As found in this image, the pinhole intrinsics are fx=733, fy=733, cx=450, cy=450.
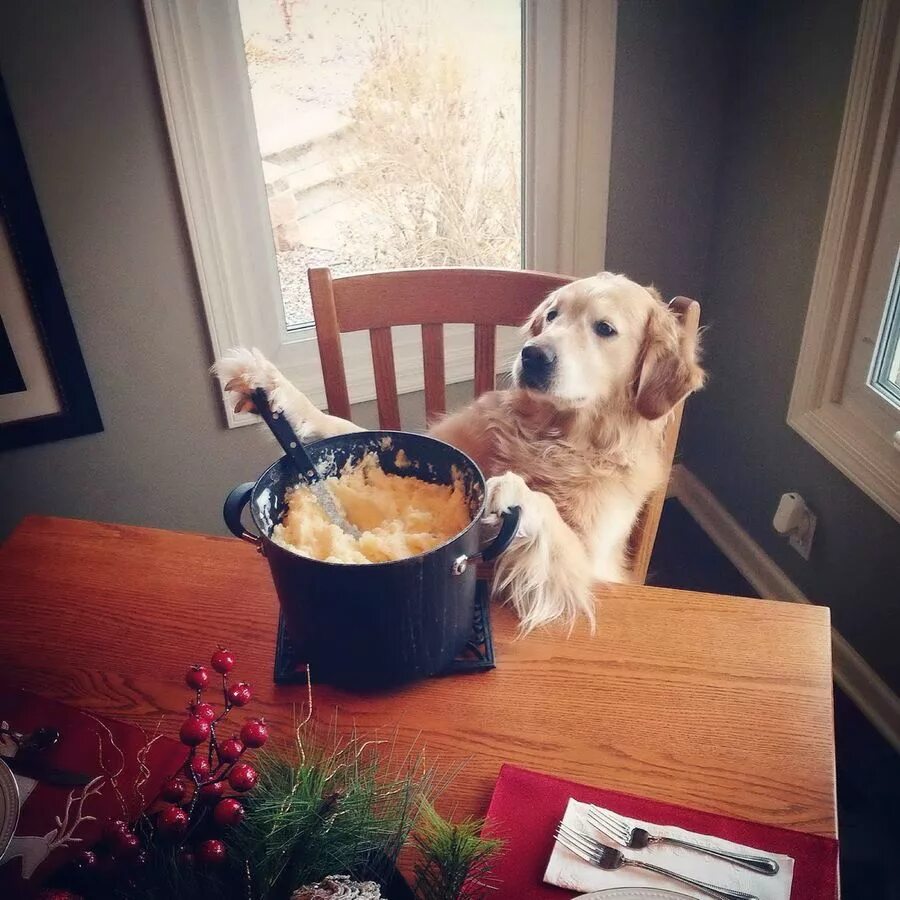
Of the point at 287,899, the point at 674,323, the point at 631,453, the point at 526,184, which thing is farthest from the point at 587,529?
the point at 526,184

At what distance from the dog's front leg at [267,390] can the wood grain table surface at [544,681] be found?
21 cm

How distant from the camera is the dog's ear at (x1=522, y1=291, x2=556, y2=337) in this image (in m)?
1.25

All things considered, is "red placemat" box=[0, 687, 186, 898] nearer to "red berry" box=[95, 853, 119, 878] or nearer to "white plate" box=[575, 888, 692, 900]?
"red berry" box=[95, 853, 119, 878]

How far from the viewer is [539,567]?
2.96 ft

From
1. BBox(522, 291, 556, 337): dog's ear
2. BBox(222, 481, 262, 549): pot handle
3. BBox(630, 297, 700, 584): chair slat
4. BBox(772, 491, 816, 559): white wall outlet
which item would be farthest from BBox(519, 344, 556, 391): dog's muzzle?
BBox(772, 491, 816, 559): white wall outlet

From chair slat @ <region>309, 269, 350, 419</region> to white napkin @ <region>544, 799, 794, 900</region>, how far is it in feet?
3.02

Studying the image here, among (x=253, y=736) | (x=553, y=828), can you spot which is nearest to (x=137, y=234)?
(x=253, y=736)

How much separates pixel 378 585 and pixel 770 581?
1.65 metres

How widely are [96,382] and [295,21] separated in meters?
0.92

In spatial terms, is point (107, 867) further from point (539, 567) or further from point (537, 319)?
point (537, 319)

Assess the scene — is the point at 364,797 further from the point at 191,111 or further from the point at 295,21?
the point at 295,21

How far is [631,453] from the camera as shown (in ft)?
4.01

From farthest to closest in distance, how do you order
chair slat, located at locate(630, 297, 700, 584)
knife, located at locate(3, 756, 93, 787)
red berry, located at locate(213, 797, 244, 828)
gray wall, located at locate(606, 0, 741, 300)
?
gray wall, located at locate(606, 0, 741, 300) < chair slat, located at locate(630, 297, 700, 584) < knife, located at locate(3, 756, 93, 787) < red berry, located at locate(213, 797, 244, 828)

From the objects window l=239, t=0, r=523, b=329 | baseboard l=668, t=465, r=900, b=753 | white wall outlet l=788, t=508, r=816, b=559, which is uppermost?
window l=239, t=0, r=523, b=329
